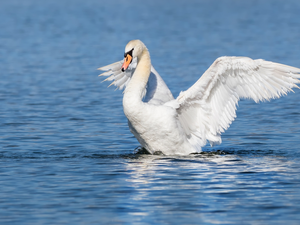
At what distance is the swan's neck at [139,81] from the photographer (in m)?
11.6

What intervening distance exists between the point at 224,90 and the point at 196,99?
1.98 feet

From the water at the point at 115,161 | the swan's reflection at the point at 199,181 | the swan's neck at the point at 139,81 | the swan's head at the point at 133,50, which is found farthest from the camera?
the swan's head at the point at 133,50

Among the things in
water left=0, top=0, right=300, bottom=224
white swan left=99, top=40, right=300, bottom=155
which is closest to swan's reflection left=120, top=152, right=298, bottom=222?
water left=0, top=0, right=300, bottom=224

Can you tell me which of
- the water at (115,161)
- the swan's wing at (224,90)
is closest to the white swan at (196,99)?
the swan's wing at (224,90)

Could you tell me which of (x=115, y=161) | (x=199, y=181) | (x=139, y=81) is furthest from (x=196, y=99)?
(x=199, y=181)

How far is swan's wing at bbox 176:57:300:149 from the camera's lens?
11.8 metres

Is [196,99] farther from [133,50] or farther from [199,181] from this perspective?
[199,181]

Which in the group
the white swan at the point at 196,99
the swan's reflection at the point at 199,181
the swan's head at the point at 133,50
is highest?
the swan's head at the point at 133,50

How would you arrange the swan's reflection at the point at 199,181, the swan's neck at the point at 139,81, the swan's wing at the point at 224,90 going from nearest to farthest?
the swan's reflection at the point at 199,181, the swan's neck at the point at 139,81, the swan's wing at the point at 224,90

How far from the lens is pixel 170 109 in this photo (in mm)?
11812

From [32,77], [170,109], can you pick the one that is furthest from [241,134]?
[32,77]

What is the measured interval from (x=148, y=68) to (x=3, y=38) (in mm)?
27156

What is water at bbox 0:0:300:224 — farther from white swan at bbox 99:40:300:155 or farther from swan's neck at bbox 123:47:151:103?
swan's neck at bbox 123:47:151:103

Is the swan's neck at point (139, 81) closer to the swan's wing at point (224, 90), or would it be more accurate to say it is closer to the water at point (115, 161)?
the swan's wing at point (224, 90)
